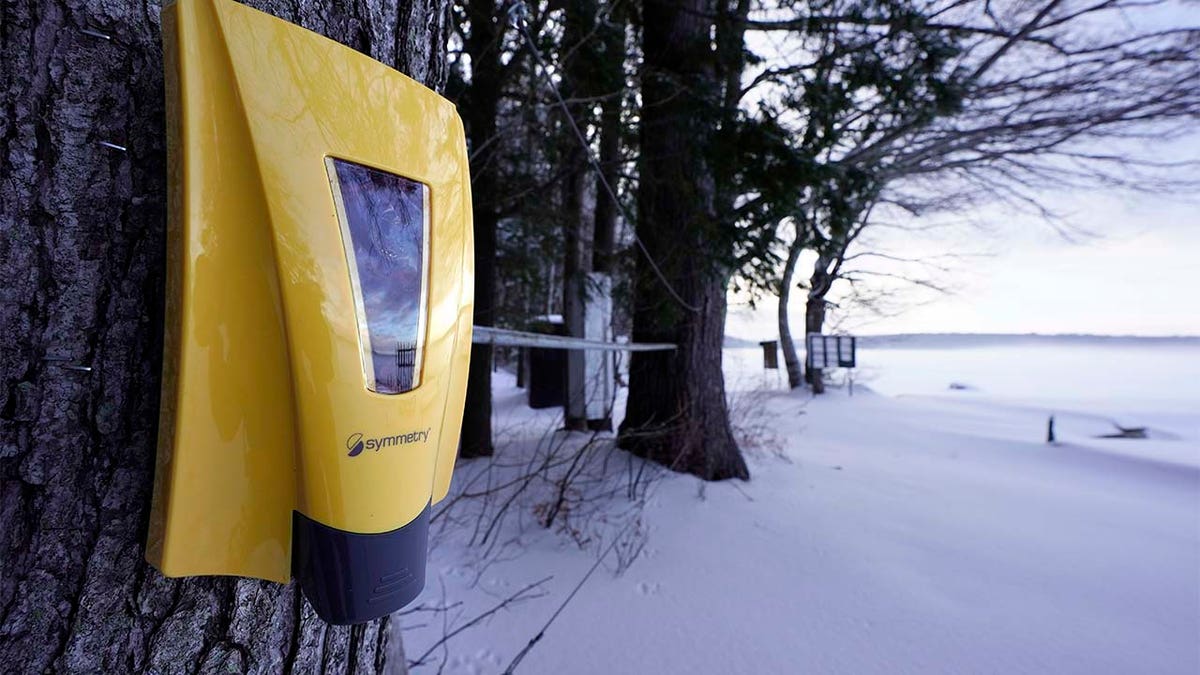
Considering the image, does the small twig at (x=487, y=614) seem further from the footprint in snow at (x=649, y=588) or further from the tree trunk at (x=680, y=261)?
the tree trunk at (x=680, y=261)

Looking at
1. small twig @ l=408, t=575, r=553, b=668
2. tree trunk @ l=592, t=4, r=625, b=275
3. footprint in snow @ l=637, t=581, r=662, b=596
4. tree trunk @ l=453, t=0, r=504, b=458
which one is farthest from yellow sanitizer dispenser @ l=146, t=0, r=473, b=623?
tree trunk @ l=453, t=0, r=504, b=458

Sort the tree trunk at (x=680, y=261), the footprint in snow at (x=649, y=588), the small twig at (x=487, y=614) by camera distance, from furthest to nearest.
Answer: the tree trunk at (x=680, y=261) → the footprint in snow at (x=649, y=588) → the small twig at (x=487, y=614)

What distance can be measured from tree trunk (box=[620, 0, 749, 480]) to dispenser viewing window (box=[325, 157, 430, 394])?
265 centimetres

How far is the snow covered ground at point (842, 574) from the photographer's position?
4.58 feet

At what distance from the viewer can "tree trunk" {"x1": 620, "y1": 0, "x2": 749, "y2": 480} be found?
3.16 metres

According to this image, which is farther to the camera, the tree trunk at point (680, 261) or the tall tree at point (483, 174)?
the tall tree at point (483, 174)

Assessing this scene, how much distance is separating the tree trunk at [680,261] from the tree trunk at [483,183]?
1.05 meters

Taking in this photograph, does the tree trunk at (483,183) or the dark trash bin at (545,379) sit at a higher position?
the tree trunk at (483,183)

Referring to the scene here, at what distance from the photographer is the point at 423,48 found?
75cm

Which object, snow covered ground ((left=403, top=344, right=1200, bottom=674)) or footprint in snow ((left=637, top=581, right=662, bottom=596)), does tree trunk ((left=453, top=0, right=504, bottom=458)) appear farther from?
footprint in snow ((left=637, top=581, right=662, bottom=596))

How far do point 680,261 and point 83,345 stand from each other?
3120 mm

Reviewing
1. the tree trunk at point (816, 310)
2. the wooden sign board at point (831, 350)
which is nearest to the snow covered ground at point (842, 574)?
the tree trunk at point (816, 310)

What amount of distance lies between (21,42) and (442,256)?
0.38m

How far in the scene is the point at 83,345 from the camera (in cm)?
47
